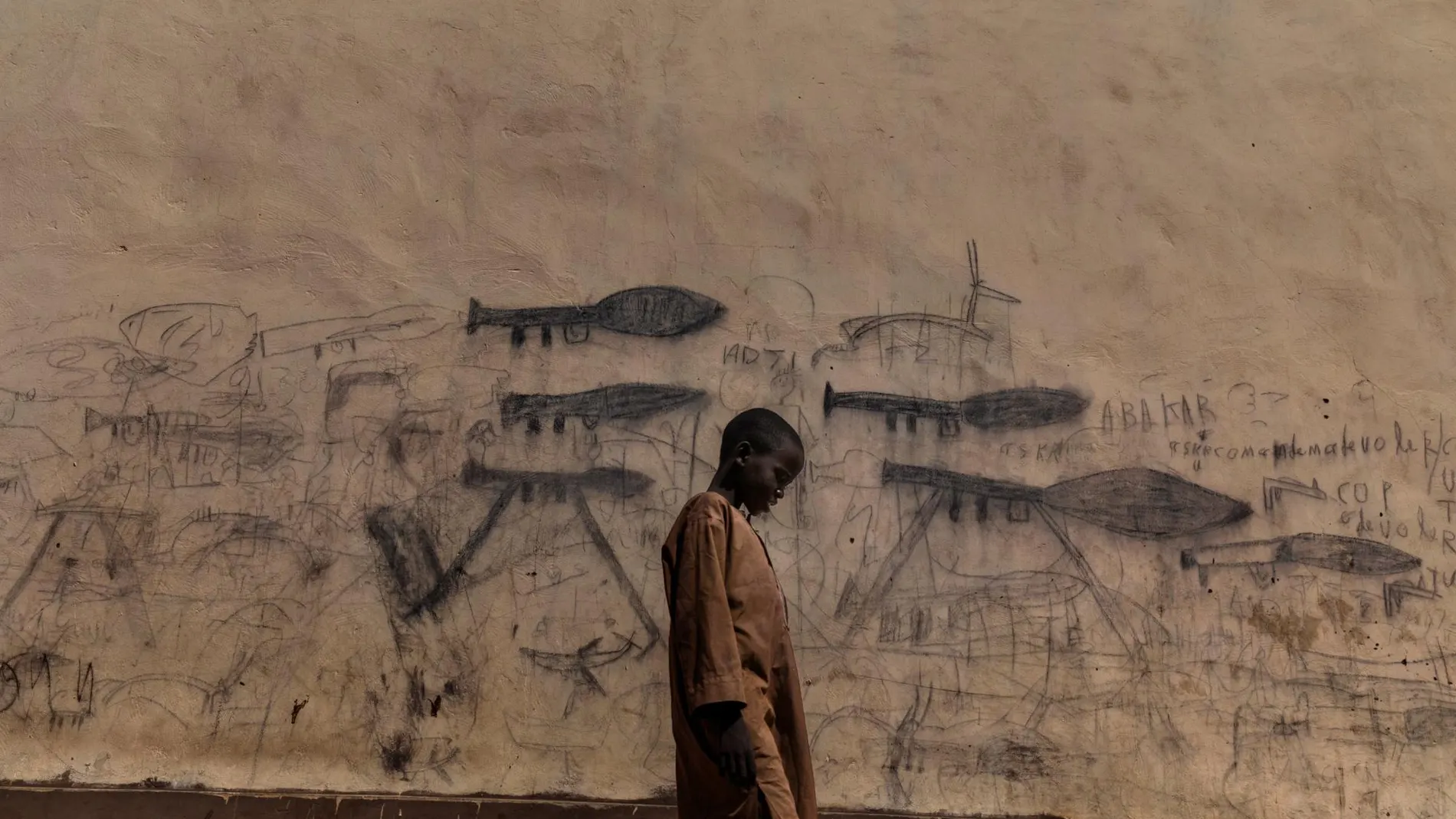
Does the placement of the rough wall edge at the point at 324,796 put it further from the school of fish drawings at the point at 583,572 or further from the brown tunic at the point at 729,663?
the brown tunic at the point at 729,663

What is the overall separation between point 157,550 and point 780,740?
110 inches

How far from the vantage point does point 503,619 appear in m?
4.22

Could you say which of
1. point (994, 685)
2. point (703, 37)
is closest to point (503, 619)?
point (994, 685)

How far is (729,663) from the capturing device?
2588 millimetres

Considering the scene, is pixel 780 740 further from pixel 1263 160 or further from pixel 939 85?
pixel 1263 160

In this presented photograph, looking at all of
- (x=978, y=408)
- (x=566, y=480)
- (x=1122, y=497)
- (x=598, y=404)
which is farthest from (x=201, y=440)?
(x=1122, y=497)

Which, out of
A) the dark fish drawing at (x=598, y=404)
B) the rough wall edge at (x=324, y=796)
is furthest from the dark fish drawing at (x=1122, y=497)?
the rough wall edge at (x=324, y=796)

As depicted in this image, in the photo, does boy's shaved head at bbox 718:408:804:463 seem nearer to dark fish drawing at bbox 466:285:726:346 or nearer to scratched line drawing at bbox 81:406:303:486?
dark fish drawing at bbox 466:285:726:346

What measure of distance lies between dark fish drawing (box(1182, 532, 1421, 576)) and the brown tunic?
2.34m

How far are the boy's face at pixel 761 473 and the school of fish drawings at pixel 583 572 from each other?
1.34 meters

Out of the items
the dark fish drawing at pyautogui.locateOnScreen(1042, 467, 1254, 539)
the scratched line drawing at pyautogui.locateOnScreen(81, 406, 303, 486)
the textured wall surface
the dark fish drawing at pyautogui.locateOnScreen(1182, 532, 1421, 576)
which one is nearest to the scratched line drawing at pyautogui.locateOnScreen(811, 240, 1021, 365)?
the textured wall surface

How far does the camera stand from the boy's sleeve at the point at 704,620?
2.57m

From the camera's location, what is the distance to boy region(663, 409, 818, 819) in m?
2.57

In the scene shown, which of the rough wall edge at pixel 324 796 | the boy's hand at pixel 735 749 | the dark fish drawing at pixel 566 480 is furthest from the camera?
the dark fish drawing at pixel 566 480
